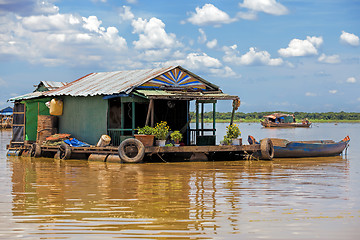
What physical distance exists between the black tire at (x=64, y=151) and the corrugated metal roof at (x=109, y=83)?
2090 millimetres

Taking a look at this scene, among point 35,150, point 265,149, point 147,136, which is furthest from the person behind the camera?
point 35,150

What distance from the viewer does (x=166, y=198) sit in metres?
11.1

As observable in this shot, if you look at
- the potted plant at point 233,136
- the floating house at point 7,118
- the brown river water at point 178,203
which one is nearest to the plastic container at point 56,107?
the brown river water at point 178,203

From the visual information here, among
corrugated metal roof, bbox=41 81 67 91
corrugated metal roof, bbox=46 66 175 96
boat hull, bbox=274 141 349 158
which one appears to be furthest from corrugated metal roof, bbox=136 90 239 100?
corrugated metal roof, bbox=41 81 67 91

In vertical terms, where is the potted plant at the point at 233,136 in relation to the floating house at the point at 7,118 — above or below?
below

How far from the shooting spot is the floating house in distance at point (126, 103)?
786 inches

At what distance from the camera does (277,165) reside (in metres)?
19.2

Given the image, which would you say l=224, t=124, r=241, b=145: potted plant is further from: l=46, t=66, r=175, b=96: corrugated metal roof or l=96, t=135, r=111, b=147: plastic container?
l=96, t=135, r=111, b=147: plastic container

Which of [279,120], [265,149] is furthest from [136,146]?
[279,120]

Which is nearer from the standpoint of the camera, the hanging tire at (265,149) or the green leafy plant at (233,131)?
the green leafy plant at (233,131)

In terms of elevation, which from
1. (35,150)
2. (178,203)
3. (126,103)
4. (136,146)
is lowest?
(178,203)

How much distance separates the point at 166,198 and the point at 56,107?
1286cm

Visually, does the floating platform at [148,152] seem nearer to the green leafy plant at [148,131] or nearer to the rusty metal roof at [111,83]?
the green leafy plant at [148,131]

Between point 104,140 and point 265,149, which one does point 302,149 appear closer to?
point 265,149
